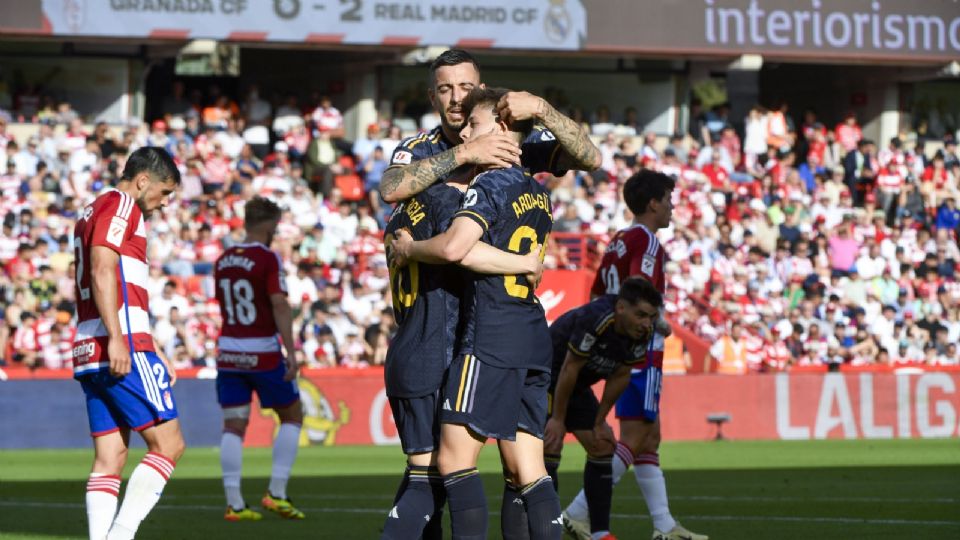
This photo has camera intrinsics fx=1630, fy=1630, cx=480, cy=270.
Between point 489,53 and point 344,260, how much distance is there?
728 centimetres

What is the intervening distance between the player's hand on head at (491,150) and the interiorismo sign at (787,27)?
2435 cm

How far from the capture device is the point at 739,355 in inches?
1005

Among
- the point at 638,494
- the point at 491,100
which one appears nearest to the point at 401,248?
the point at 491,100

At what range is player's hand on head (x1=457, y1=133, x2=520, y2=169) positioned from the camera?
7.17 metres

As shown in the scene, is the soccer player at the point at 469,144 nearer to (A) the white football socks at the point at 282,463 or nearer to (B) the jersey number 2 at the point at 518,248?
(B) the jersey number 2 at the point at 518,248

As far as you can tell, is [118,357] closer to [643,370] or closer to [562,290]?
[643,370]

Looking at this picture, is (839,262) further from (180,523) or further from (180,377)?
(180,523)

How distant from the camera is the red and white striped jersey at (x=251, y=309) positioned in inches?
488

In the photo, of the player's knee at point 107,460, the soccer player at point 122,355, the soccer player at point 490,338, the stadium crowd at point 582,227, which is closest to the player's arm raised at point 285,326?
the soccer player at point 122,355

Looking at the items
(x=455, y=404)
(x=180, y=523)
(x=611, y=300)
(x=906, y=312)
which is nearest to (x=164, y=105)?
(x=906, y=312)

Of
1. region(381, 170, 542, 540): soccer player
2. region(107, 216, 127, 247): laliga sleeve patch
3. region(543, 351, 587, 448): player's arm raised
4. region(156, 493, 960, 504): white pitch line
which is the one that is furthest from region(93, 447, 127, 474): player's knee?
region(156, 493, 960, 504): white pitch line

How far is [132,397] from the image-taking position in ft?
28.5

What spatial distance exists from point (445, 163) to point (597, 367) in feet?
9.46

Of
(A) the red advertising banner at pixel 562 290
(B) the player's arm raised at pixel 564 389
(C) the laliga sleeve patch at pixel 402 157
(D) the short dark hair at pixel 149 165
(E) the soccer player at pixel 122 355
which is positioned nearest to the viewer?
(C) the laliga sleeve patch at pixel 402 157
